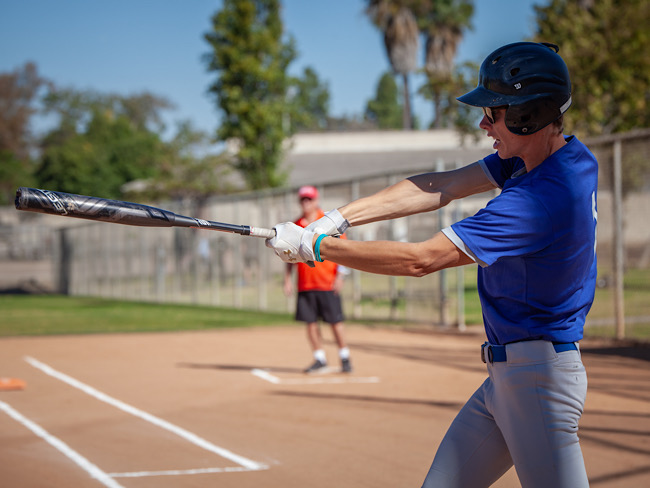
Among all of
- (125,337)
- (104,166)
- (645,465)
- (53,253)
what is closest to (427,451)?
(645,465)

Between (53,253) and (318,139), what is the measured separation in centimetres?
1837

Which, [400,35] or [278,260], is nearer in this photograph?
[278,260]

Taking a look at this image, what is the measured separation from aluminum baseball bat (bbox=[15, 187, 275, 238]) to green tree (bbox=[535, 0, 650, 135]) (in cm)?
1728

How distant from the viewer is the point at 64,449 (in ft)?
20.9

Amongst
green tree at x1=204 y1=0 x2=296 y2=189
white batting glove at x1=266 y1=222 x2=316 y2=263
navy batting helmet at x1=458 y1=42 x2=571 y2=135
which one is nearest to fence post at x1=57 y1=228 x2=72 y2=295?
green tree at x1=204 y1=0 x2=296 y2=189

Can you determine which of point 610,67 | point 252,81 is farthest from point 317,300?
point 252,81

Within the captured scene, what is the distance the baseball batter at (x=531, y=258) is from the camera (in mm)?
2746

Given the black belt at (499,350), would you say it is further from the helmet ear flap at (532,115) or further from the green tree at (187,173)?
the green tree at (187,173)

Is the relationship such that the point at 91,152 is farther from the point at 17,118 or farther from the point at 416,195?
the point at 416,195

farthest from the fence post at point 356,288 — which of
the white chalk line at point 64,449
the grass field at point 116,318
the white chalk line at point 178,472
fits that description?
the white chalk line at point 178,472

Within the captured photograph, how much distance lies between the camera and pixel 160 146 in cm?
3922

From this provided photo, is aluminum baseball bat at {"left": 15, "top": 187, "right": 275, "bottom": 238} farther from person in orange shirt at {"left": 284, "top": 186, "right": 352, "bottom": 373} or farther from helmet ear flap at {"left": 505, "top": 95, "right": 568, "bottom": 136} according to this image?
person in orange shirt at {"left": 284, "top": 186, "right": 352, "bottom": 373}

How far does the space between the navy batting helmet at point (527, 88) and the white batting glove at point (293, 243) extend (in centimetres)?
87

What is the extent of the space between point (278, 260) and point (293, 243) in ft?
59.0
